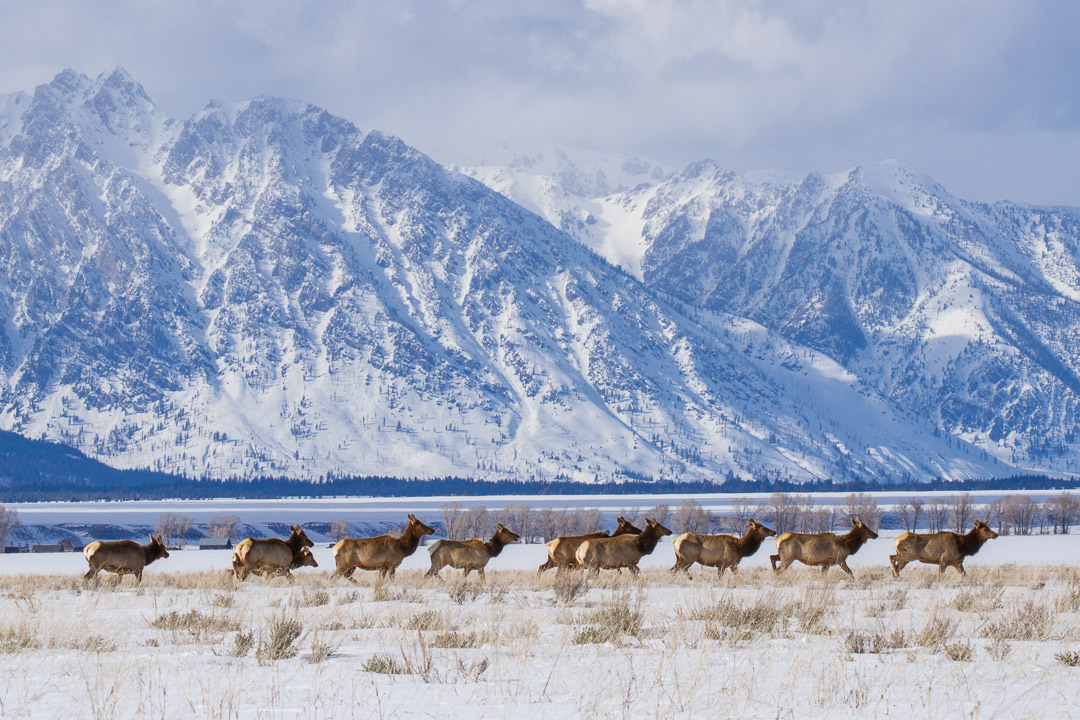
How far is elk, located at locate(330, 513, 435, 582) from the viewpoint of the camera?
22.9m

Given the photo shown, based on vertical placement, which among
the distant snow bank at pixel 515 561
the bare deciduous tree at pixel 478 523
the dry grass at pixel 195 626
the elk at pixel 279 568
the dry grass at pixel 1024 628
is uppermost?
the dry grass at pixel 1024 628

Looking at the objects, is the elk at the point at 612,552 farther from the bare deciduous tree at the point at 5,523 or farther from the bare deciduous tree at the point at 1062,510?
the bare deciduous tree at the point at 1062,510

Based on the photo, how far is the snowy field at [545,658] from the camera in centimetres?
895

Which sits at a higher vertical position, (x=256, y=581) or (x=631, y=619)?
(x=631, y=619)

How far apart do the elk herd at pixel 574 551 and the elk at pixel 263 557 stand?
0.9 inches

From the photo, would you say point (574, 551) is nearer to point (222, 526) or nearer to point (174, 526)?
point (174, 526)

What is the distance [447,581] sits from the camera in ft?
74.6

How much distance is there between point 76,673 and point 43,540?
183340 mm

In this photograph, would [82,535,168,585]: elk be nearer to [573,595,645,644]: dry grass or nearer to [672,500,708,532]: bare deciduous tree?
[573,595,645,644]: dry grass

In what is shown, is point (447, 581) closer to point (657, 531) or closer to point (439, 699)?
point (657, 531)

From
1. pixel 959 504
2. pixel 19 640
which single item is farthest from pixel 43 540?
pixel 19 640

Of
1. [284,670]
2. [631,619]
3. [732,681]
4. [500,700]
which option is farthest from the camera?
[631,619]

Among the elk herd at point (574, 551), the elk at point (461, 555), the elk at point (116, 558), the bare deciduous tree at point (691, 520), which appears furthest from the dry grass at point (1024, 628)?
the bare deciduous tree at point (691, 520)

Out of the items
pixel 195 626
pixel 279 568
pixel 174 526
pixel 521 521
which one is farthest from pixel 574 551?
pixel 174 526
